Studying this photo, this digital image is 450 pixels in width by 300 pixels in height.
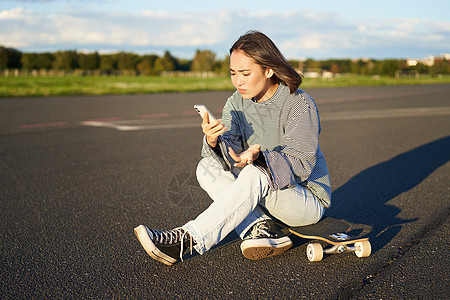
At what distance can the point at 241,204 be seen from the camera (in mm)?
2859

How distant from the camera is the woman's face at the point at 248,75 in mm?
3037

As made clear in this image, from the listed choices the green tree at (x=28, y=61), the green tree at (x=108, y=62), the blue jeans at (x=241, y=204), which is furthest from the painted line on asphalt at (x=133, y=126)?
the green tree at (x=108, y=62)

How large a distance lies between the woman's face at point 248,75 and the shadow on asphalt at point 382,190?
1452 millimetres

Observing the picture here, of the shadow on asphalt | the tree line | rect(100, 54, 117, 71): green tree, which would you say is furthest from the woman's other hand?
rect(100, 54, 117, 71): green tree

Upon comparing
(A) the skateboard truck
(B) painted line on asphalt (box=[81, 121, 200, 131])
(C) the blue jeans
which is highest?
(C) the blue jeans

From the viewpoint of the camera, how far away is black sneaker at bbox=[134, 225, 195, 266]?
9.27 feet

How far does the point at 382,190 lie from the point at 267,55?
8.94 feet

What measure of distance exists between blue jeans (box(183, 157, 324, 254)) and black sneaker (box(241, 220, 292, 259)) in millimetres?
58

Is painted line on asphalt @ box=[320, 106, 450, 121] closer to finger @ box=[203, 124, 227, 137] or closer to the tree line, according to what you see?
finger @ box=[203, 124, 227, 137]

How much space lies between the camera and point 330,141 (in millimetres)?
8125

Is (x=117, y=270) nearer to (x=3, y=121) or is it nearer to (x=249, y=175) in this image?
(x=249, y=175)

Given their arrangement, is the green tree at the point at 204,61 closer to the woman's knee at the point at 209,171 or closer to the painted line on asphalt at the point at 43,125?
the painted line on asphalt at the point at 43,125

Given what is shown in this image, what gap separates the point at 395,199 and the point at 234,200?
8.18ft

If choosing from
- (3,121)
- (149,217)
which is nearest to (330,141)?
(149,217)
